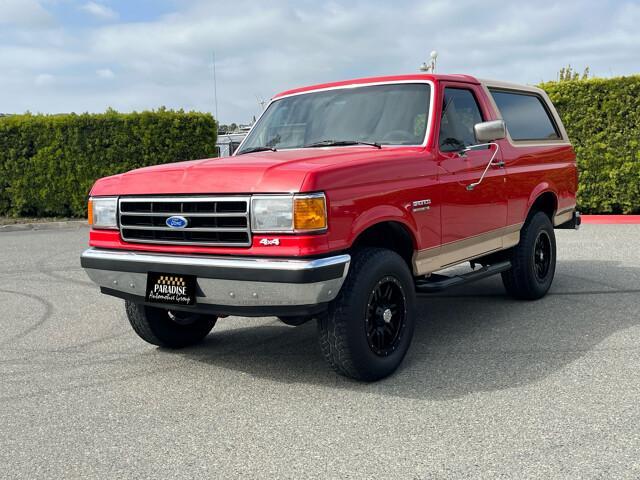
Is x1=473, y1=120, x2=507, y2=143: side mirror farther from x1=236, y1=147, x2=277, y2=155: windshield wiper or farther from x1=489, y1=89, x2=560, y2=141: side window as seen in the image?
x1=236, y1=147, x2=277, y2=155: windshield wiper

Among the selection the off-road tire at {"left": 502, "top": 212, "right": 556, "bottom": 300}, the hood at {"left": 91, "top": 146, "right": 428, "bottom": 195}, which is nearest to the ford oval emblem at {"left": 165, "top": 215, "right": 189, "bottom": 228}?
the hood at {"left": 91, "top": 146, "right": 428, "bottom": 195}

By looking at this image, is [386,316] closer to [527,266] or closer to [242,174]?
[242,174]

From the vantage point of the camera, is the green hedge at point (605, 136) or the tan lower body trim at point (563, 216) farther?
the green hedge at point (605, 136)

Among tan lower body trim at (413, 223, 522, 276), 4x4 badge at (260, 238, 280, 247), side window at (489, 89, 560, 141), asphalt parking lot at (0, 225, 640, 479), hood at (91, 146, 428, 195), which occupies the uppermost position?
side window at (489, 89, 560, 141)

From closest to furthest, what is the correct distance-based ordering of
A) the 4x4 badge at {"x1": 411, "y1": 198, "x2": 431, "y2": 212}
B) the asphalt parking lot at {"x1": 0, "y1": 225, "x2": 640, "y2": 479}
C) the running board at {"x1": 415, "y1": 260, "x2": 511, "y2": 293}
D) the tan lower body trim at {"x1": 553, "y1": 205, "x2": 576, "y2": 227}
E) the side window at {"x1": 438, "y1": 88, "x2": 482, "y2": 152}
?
the asphalt parking lot at {"x1": 0, "y1": 225, "x2": 640, "y2": 479}, the 4x4 badge at {"x1": 411, "y1": 198, "x2": 431, "y2": 212}, the running board at {"x1": 415, "y1": 260, "x2": 511, "y2": 293}, the side window at {"x1": 438, "y1": 88, "x2": 482, "y2": 152}, the tan lower body trim at {"x1": 553, "y1": 205, "x2": 576, "y2": 227}

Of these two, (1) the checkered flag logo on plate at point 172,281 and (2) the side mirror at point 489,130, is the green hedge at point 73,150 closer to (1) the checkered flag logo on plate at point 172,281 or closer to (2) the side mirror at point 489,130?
(2) the side mirror at point 489,130

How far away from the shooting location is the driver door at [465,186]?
16.0 ft

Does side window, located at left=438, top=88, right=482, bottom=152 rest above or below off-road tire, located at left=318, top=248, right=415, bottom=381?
above

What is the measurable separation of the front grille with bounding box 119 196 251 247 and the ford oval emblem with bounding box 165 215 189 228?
0.6 inches

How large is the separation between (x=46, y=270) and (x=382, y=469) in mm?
6781

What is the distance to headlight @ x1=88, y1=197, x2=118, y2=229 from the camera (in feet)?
14.6

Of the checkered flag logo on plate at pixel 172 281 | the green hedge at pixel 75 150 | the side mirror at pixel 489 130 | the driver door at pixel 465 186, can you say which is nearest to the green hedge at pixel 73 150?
the green hedge at pixel 75 150

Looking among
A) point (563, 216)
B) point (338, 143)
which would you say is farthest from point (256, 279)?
point (563, 216)

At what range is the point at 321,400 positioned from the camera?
3916 millimetres
